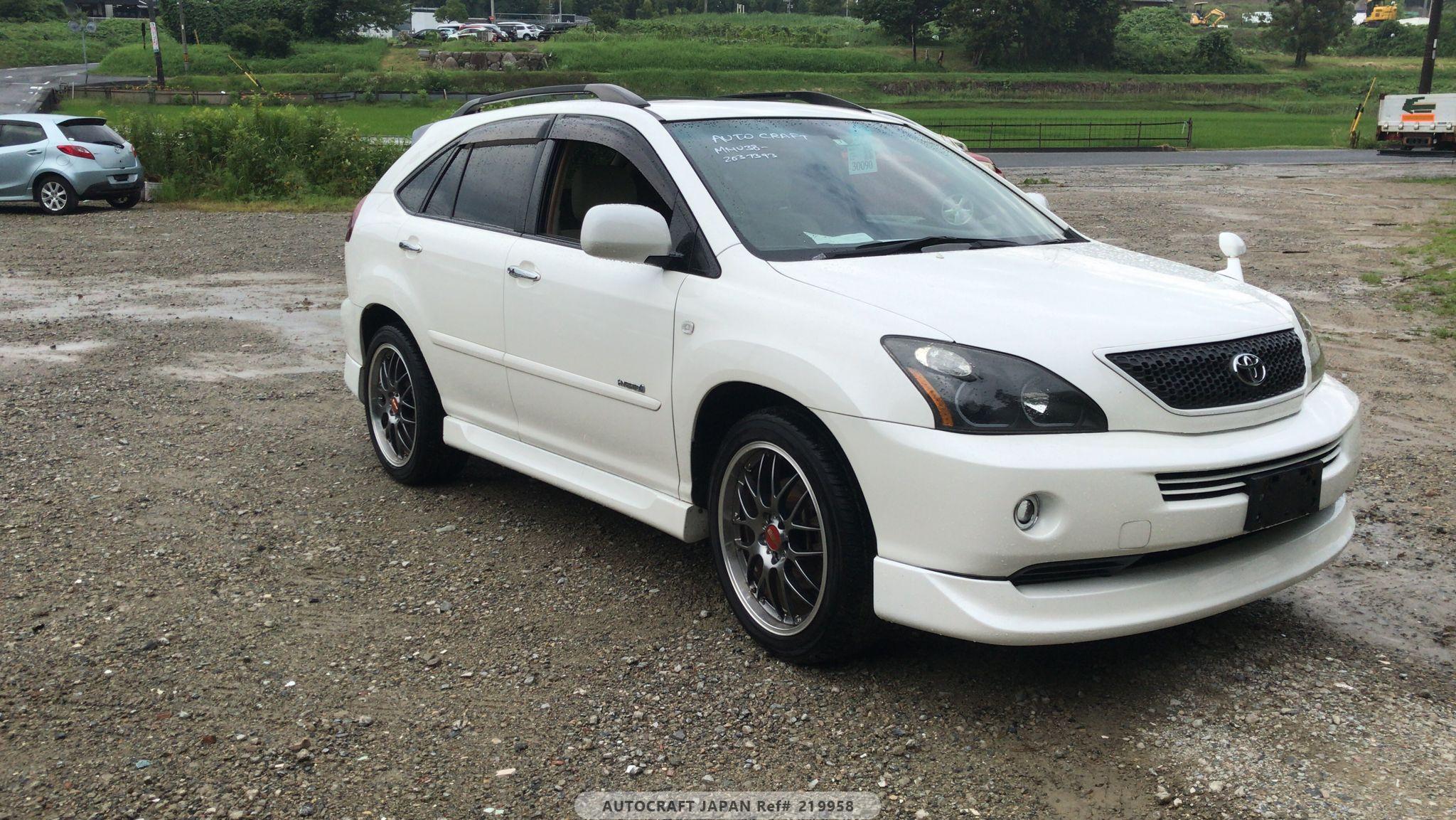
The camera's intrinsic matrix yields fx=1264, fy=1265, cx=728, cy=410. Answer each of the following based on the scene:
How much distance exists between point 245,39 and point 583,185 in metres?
84.2

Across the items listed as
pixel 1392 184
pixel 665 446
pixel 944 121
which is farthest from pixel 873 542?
pixel 944 121

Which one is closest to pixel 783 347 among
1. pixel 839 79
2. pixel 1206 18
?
pixel 839 79

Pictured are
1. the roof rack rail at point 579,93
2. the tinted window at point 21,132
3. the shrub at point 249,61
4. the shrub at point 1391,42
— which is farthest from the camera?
the shrub at point 1391,42

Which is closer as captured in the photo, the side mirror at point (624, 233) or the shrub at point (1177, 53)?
the side mirror at point (624, 233)

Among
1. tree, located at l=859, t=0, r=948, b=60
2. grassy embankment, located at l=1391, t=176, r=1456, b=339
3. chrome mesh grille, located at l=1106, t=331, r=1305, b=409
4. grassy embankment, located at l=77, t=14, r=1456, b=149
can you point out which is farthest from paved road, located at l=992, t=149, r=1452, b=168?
tree, located at l=859, t=0, r=948, b=60

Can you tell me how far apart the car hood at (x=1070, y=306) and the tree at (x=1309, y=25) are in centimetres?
10068

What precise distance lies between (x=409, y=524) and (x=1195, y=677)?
328 cm

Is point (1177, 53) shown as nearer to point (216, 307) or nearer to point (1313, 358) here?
point (216, 307)

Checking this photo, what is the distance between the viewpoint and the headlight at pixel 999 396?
3.43 metres

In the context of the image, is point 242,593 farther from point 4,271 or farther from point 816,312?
point 4,271

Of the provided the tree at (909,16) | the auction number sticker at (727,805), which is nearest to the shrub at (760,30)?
the tree at (909,16)

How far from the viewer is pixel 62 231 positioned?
17625 mm

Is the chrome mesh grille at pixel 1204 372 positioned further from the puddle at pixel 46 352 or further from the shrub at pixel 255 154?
the shrub at pixel 255 154

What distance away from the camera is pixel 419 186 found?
5.87 meters
